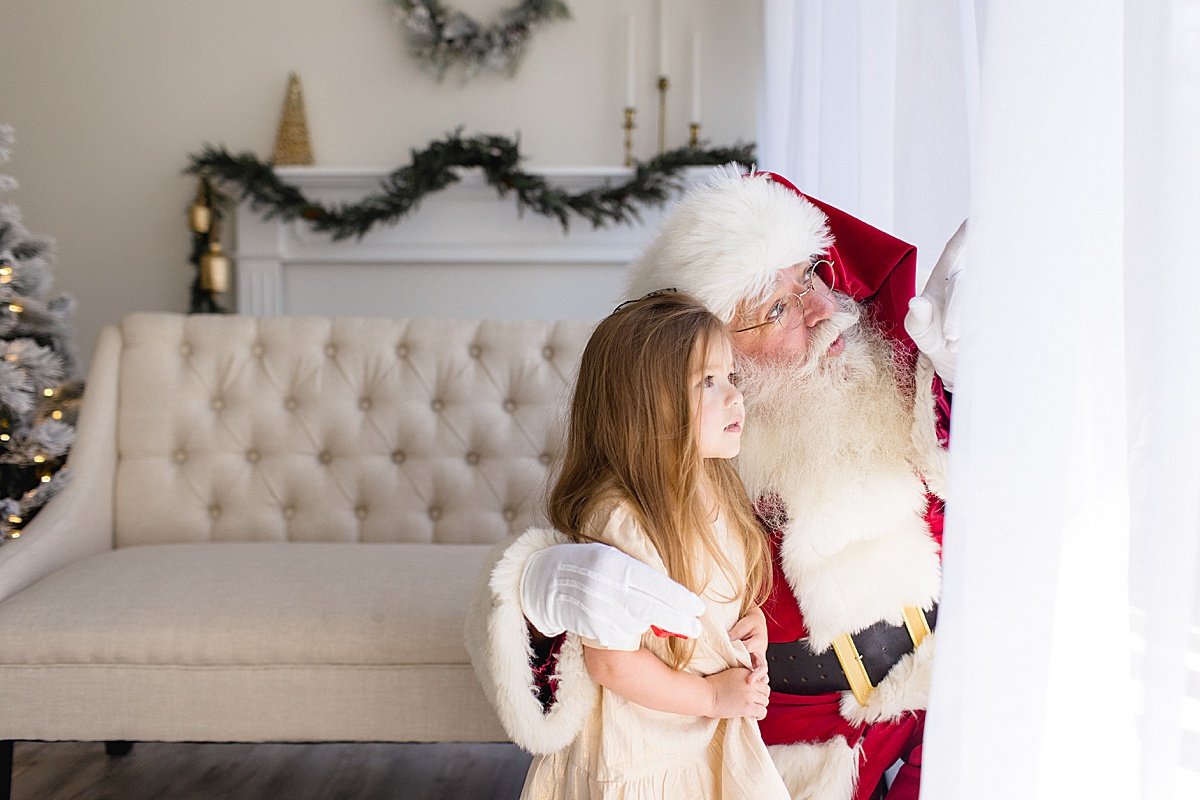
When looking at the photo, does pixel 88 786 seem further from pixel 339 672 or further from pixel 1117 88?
pixel 1117 88

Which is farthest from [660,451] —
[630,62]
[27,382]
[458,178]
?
[630,62]

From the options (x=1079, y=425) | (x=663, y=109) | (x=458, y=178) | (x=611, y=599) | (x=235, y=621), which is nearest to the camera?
(x=1079, y=425)

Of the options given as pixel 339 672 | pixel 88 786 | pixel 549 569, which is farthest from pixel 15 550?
pixel 549 569

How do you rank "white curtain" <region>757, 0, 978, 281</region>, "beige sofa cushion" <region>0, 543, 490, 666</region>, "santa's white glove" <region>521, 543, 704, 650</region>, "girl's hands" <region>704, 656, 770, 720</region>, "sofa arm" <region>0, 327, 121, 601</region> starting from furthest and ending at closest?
"sofa arm" <region>0, 327, 121, 601</region>
"beige sofa cushion" <region>0, 543, 490, 666</region>
"white curtain" <region>757, 0, 978, 281</region>
"girl's hands" <region>704, 656, 770, 720</region>
"santa's white glove" <region>521, 543, 704, 650</region>

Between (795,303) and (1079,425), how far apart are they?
0.47 meters

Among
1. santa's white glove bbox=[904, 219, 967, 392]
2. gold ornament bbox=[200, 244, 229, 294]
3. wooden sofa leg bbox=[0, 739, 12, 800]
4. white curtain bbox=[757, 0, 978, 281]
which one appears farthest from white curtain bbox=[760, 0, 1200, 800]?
gold ornament bbox=[200, 244, 229, 294]

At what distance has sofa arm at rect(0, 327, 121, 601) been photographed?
1.77 metres

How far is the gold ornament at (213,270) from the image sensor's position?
2.81m


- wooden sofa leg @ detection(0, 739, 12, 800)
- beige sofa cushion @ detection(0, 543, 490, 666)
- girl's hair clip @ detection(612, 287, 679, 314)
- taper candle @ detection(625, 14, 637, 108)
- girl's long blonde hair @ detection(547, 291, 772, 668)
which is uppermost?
taper candle @ detection(625, 14, 637, 108)

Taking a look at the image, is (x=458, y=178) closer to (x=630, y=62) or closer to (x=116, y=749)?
(x=630, y=62)

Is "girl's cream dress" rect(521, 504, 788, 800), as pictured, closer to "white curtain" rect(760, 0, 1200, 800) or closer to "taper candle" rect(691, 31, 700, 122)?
"white curtain" rect(760, 0, 1200, 800)

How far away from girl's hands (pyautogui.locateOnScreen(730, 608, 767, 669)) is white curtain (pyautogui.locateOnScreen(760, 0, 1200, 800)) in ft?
0.93

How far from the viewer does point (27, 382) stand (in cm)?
196

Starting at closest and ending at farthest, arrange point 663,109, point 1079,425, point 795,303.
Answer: point 1079,425 → point 795,303 → point 663,109
